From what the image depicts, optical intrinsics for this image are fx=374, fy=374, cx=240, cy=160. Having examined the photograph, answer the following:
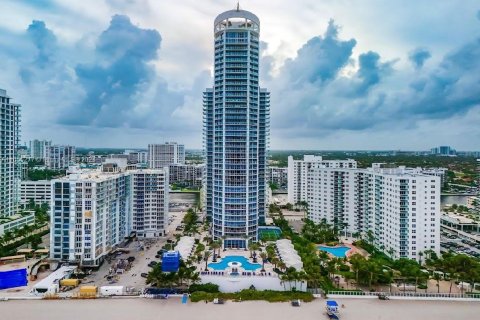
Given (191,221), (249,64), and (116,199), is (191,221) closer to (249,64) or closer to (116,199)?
(116,199)

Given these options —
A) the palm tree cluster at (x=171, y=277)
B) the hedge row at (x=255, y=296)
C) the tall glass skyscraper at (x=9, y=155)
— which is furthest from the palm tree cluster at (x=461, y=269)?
the tall glass skyscraper at (x=9, y=155)

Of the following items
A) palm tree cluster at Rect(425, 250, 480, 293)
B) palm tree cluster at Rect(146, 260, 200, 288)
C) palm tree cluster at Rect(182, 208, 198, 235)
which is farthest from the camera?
palm tree cluster at Rect(182, 208, 198, 235)

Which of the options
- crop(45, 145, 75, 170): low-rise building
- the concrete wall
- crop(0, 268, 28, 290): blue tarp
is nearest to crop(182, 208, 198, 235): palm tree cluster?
the concrete wall

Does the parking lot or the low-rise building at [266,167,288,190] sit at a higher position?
the low-rise building at [266,167,288,190]

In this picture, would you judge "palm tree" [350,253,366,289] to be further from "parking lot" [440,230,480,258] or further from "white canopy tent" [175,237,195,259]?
"parking lot" [440,230,480,258]

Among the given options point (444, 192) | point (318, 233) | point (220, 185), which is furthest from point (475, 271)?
point (444, 192)

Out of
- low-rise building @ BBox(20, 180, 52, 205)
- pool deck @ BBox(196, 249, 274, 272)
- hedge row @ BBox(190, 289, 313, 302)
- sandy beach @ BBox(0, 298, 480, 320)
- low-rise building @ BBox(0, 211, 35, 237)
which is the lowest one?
sandy beach @ BBox(0, 298, 480, 320)

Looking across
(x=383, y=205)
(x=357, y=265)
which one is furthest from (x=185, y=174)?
(x=357, y=265)
